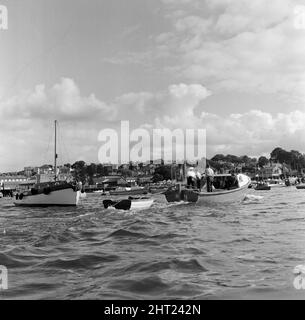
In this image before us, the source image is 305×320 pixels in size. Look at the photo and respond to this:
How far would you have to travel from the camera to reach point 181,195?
3400 centimetres

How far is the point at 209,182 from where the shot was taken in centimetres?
3544

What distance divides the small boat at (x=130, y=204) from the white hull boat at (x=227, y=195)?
4382 millimetres

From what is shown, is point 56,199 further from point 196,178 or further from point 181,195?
point 181,195

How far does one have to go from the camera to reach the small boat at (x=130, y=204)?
1289 inches

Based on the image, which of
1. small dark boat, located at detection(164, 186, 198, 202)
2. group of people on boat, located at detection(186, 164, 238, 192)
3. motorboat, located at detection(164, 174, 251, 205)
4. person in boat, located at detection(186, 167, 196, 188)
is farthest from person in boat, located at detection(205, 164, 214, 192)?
small dark boat, located at detection(164, 186, 198, 202)

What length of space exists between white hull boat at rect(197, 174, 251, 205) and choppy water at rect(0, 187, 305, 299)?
47.1ft

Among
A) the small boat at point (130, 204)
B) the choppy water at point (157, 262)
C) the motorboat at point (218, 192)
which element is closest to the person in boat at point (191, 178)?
the motorboat at point (218, 192)

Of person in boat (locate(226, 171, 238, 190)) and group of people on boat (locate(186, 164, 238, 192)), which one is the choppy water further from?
person in boat (locate(226, 171, 238, 190))

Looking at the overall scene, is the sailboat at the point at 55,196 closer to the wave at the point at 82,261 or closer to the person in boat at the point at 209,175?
the person in boat at the point at 209,175

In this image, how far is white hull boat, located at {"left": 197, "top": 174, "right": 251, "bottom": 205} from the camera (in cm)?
3288

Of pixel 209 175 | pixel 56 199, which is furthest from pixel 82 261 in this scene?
pixel 56 199
